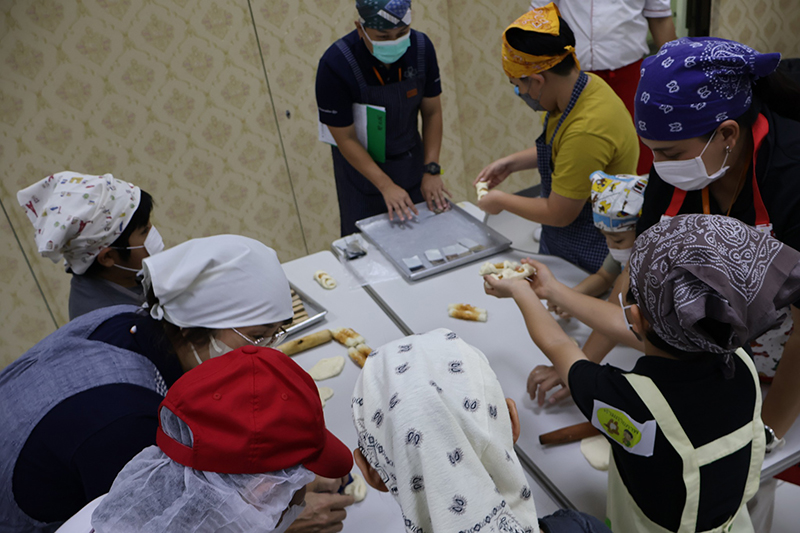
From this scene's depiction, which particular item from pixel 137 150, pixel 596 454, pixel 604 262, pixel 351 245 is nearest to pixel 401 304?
pixel 351 245

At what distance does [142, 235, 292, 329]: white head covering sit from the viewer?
1.34 meters

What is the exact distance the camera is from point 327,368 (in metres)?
1.79

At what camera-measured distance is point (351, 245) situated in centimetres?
241

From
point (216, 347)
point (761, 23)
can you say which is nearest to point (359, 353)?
point (216, 347)

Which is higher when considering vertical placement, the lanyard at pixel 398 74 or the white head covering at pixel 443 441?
the lanyard at pixel 398 74

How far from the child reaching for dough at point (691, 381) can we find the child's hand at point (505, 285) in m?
0.44

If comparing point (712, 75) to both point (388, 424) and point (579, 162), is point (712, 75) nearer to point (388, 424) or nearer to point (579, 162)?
point (579, 162)

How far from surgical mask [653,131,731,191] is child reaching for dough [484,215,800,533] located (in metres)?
0.48

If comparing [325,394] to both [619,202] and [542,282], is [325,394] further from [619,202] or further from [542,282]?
[619,202]

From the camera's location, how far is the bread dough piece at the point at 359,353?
1803mm

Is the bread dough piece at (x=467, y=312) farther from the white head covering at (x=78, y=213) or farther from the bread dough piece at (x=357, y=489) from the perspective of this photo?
the white head covering at (x=78, y=213)

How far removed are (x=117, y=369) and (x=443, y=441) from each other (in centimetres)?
84

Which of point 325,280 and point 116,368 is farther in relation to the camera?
point 325,280

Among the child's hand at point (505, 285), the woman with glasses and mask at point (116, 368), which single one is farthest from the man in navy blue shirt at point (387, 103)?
the woman with glasses and mask at point (116, 368)
